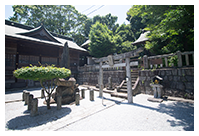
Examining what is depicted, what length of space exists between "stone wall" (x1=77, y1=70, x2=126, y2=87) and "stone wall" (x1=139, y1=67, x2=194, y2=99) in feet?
10.6

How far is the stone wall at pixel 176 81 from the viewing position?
6039 mm

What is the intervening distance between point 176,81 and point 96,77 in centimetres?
888

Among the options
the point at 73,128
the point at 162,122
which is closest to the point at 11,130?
the point at 73,128

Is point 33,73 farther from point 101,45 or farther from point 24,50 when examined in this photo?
point 101,45

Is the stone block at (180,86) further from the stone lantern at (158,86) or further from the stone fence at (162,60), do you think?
the stone fence at (162,60)

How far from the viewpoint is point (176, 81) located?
659 centimetres

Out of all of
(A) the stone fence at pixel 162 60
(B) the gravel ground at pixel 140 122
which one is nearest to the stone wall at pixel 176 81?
(A) the stone fence at pixel 162 60

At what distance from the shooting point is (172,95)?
→ 21.9ft

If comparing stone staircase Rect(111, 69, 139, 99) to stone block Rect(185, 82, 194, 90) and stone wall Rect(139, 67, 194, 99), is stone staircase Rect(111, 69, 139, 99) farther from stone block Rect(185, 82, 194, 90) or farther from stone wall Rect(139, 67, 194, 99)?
stone block Rect(185, 82, 194, 90)

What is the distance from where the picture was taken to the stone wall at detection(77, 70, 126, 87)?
10.8 metres

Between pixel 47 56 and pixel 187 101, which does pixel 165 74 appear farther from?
pixel 47 56

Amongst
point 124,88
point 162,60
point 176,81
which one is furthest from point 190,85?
point 124,88

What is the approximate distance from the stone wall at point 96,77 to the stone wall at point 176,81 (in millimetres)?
3245

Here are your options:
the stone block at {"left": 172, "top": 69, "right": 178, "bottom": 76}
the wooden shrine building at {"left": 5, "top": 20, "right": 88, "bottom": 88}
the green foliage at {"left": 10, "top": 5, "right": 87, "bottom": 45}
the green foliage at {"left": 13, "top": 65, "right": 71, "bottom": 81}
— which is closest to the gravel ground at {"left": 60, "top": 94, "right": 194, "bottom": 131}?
the green foliage at {"left": 13, "top": 65, "right": 71, "bottom": 81}
